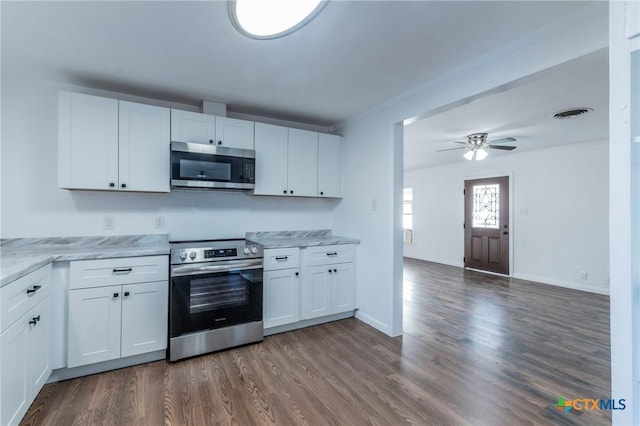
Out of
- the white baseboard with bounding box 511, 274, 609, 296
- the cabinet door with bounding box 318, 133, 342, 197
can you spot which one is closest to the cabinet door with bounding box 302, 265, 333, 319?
the cabinet door with bounding box 318, 133, 342, 197

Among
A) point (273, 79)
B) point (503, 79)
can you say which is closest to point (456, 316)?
point (503, 79)

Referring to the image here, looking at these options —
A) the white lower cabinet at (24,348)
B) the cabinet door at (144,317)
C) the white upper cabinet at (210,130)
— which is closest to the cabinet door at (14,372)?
the white lower cabinet at (24,348)

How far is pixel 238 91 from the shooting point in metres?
2.74

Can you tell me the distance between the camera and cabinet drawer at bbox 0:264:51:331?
1450mm

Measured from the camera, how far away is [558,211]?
5.02 m

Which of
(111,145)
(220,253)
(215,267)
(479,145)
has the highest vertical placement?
(479,145)

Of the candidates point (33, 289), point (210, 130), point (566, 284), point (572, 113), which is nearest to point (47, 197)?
point (33, 289)

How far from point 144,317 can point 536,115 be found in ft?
14.7

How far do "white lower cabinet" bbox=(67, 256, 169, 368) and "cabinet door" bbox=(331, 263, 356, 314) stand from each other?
5.45 feet

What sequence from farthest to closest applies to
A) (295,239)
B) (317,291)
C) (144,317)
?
(295,239) < (317,291) < (144,317)

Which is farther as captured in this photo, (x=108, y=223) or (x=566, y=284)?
(x=566, y=284)

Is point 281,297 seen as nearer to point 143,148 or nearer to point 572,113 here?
point 143,148

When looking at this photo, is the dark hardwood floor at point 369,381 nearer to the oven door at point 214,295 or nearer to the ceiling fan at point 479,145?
the oven door at point 214,295

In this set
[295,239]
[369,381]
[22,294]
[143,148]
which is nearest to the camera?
[22,294]
